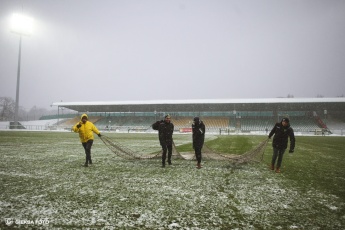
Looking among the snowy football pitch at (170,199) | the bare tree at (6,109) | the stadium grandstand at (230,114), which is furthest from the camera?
the bare tree at (6,109)

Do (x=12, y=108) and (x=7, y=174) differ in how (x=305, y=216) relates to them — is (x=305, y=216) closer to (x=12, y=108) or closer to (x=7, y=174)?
(x=7, y=174)

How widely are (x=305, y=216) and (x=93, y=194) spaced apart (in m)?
4.68

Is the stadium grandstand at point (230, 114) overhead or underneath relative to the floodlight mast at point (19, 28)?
underneath

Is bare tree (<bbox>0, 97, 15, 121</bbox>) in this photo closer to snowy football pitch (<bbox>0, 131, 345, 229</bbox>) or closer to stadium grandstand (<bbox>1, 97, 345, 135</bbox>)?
stadium grandstand (<bbox>1, 97, 345, 135</bbox>)

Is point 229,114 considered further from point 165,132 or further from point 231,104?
point 165,132

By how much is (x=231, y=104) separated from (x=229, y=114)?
8101 millimetres

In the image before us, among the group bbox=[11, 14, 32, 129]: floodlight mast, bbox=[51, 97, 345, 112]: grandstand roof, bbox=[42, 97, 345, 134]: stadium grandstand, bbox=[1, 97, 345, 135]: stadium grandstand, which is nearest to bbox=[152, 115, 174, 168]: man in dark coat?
bbox=[42, 97, 345, 134]: stadium grandstand

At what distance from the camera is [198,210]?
4.52 metres

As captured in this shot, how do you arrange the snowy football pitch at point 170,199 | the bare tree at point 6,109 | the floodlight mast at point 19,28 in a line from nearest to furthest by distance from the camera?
the snowy football pitch at point 170,199 → the floodlight mast at point 19,28 → the bare tree at point 6,109

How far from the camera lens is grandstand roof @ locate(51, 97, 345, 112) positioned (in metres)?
47.5

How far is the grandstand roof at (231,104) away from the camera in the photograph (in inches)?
1871

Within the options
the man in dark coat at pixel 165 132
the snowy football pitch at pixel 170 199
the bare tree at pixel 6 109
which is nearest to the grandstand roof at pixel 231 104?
the man in dark coat at pixel 165 132

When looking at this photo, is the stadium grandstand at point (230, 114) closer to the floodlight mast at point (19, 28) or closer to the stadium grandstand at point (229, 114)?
the stadium grandstand at point (229, 114)

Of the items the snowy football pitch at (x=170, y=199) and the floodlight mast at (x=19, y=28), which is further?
the floodlight mast at (x=19, y=28)
